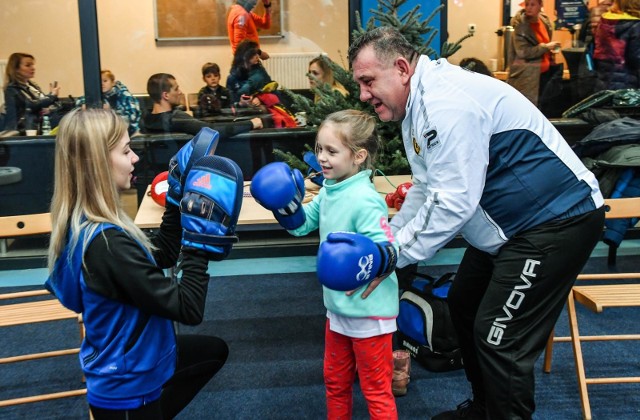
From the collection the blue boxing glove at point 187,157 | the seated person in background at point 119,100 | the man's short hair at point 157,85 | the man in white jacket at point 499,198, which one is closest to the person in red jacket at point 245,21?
the man's short hair at point 157,85

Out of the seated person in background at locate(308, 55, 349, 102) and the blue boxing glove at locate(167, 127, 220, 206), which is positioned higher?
the seated person in background at locate(308, 55, 349, 102)

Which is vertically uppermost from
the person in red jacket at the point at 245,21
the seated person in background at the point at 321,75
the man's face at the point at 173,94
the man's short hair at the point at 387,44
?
the person in red jacket at the point at 245,21

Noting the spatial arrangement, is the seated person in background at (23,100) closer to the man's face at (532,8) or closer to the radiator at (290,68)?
the radiator at (290,68)

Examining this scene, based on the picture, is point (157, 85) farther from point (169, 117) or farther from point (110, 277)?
point (110, 277)

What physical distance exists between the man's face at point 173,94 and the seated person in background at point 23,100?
32.2 inches

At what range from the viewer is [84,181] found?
206 cm

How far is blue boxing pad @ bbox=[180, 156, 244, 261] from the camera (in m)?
1.99

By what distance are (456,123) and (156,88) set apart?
363cm

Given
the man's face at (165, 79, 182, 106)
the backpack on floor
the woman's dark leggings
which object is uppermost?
the man's face at (165, 79, 182, 106)

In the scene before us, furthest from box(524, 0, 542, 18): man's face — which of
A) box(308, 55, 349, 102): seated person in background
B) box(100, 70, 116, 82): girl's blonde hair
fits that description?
box(100, 70, 116, 82): girl's blonde hair

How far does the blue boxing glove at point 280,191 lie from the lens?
99.5 inches

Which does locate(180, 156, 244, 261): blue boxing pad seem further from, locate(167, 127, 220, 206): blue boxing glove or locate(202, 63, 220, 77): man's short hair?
locate(202, 63, 220, 77): man's short hair

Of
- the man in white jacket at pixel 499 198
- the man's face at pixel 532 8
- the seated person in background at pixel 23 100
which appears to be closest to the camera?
the man in white jacket at pixel 499 198

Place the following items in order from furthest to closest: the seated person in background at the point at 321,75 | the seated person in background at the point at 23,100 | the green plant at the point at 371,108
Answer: the seated person in background at the point at 23,100
the seated person in background at the point at 321,75
the green plant at the point at 371,108
